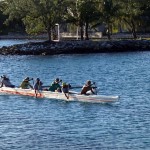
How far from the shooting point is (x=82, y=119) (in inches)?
1540

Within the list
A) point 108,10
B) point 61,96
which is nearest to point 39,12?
point 108,10

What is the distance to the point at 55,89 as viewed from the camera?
4881 centimetres

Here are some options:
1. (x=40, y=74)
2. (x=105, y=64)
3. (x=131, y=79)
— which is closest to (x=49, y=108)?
(x=131, y=79)

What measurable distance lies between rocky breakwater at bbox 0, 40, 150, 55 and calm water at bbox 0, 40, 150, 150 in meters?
31.3

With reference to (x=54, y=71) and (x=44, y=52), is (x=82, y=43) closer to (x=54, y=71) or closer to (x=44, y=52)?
(x=44, y=52)

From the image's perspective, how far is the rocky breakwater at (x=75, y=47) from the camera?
102000 millimetres

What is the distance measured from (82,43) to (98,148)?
243 ft

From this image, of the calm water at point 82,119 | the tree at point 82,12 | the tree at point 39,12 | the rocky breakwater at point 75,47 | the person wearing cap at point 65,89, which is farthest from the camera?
the tree at point 82,12

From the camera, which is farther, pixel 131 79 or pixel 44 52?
pixel 44 52

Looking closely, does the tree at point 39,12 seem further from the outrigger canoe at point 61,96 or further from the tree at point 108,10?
the outrigger canoe at point 61,96

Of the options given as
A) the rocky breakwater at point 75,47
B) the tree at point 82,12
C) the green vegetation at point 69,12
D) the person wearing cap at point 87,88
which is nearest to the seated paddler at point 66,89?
the person wearing cap at point 87,88

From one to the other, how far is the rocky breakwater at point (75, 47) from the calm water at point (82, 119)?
103ft

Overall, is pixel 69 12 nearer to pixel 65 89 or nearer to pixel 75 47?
pixel 75 47

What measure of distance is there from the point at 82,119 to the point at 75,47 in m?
64.5
